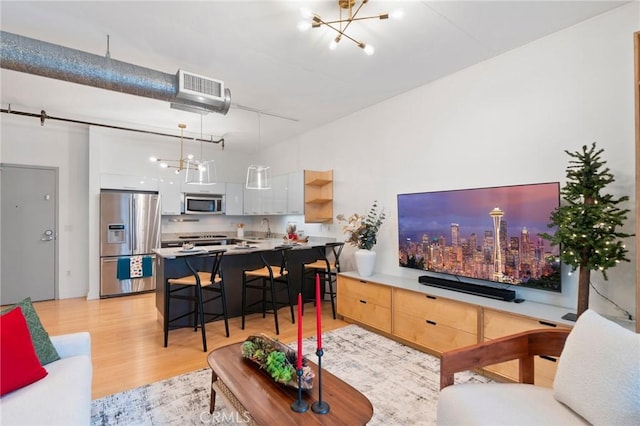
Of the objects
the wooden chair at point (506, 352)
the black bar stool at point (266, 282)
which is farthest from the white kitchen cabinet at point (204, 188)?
the wooden chair at point (506, 352)

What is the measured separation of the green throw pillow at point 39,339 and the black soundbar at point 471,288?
3151mm

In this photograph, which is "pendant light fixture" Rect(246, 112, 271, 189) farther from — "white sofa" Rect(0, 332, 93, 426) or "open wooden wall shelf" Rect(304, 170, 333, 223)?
"white sofa" Rect(0, 332, 93, 426)

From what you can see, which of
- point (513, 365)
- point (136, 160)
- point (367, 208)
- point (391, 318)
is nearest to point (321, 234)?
point (367, 208)


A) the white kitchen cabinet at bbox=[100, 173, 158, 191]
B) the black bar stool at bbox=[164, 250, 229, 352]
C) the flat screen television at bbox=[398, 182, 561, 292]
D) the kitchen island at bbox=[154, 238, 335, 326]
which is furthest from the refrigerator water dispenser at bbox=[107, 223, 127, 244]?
the flat screen television at bbox=[398, 182, 561, 292]

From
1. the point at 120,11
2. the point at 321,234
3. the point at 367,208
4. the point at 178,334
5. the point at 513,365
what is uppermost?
the point at 120,11

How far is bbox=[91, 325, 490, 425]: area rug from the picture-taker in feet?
6.83

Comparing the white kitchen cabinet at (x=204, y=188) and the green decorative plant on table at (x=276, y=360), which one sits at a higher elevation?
the white kitchen cabinet at (x=204, y=188)

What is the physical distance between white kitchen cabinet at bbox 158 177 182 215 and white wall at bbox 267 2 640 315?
3829mm

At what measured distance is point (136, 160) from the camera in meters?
5.89

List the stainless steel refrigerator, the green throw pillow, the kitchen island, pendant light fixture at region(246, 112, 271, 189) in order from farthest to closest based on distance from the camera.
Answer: the stainless steel refrigerator → pendant light fixture at region(246, 112, 271, 189) → the kitchen island → the green throw pillow

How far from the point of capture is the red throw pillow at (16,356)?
61.6 inches

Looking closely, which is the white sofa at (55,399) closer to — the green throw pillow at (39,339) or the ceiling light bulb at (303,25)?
the green throw pillow at (39,339)

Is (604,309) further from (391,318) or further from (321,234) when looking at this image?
(321,234)

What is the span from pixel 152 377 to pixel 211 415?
871 millimetres
